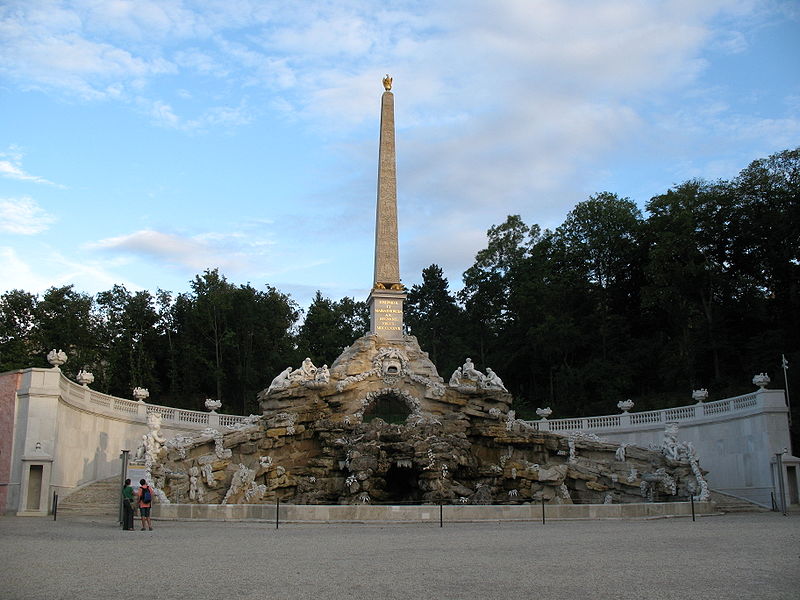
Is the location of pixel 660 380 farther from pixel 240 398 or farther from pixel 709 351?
pixel 240 398

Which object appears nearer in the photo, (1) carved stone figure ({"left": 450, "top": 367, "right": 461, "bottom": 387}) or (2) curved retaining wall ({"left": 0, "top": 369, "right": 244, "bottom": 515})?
(2) curved retaining wall ({"left": 0, "top": 369, "right": 244, "bottom": 515})

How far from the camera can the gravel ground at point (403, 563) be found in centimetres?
866

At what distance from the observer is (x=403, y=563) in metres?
10.9

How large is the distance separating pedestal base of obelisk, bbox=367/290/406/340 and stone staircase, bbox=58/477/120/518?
40.3ft

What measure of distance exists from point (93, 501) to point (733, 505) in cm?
2168

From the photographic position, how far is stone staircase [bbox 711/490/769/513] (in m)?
25.6

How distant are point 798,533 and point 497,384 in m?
16.7

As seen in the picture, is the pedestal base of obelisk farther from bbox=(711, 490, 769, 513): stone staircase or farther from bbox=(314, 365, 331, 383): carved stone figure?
bbox=(711, 490, 769, 513): stone staircase

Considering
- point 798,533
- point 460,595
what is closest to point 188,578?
point 460,595

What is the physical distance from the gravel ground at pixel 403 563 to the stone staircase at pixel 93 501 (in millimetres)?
A: 8024

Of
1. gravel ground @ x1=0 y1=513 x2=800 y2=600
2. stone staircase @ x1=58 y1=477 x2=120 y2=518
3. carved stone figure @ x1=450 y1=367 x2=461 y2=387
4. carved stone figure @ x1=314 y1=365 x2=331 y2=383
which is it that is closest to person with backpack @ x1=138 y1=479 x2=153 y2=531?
gravel ground @ x1=0 y1=513 x2=800 y2=600

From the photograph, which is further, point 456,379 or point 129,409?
point 129,409

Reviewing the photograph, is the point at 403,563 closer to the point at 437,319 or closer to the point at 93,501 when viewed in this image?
the point at 93,501

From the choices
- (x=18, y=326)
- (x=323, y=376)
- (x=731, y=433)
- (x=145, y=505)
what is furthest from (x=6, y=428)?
(x=731, y=433)
